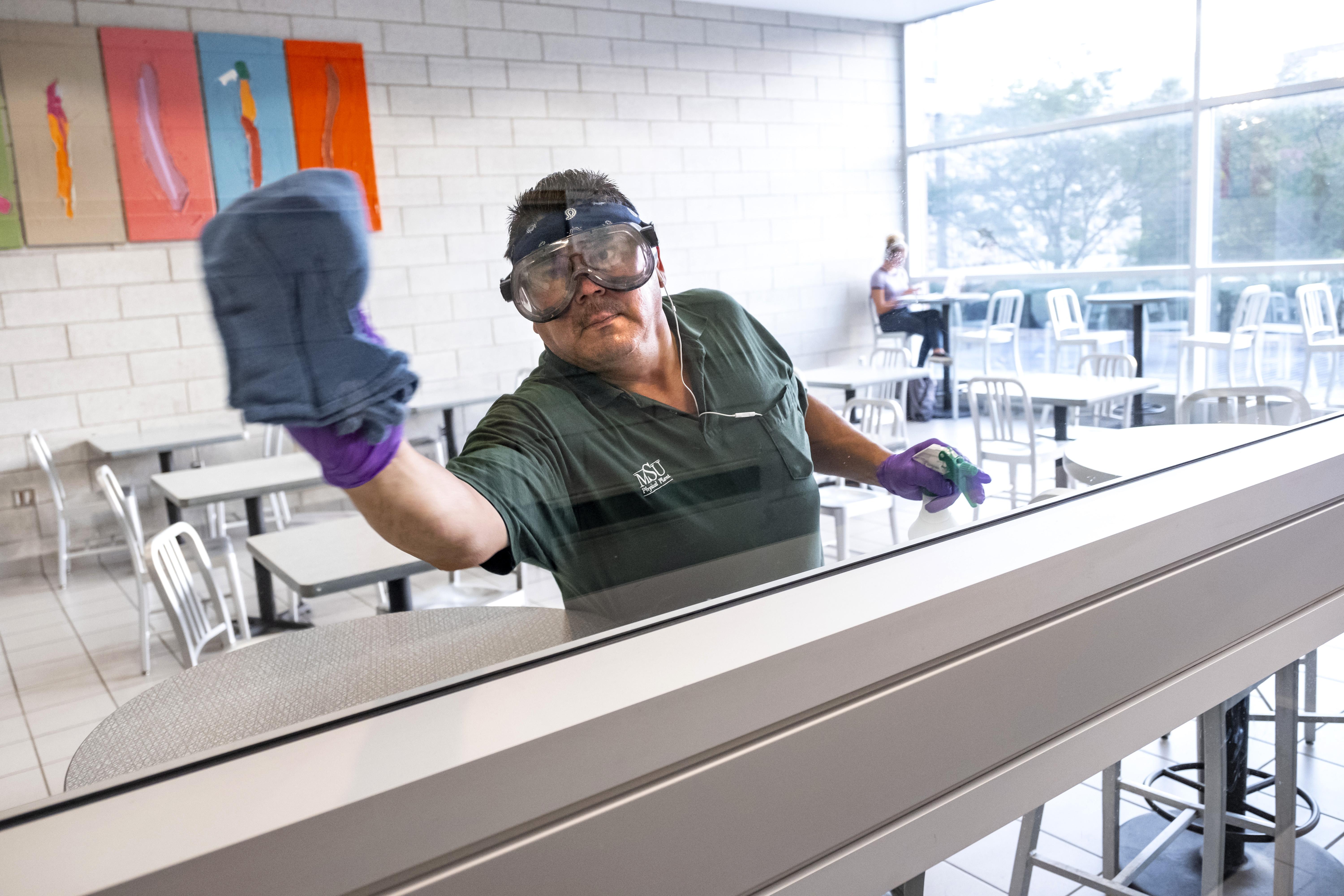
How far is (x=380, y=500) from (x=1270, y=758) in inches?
75.4

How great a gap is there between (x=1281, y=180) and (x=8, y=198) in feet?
3.97

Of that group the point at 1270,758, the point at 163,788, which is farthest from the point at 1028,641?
the point at 1270,758

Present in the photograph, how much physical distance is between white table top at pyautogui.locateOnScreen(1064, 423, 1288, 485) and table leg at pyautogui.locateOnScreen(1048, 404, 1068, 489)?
11 mm

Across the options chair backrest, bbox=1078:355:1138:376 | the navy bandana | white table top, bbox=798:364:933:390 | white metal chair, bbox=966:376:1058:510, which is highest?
the navy bandana

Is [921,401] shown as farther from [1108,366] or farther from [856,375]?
[1108,366]

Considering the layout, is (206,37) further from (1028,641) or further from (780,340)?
(1028,641)

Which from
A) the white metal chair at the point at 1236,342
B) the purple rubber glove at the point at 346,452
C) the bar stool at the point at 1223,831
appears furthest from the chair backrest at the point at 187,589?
the bar stool at the point at 1223,831

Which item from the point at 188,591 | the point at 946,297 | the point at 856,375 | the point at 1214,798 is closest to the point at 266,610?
the point at 188,591

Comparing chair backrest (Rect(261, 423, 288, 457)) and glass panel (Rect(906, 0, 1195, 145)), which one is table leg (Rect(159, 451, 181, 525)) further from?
glass panel (Rect(906, 0, 1195, 145))

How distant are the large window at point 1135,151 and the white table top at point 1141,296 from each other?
10mm

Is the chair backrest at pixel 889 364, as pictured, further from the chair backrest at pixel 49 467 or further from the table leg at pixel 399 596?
the chair backrest at pixel 49 467

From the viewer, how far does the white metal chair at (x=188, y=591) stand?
487 millimetres

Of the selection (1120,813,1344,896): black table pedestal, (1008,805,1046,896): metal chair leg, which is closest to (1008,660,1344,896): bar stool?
(1120,813,1344,896): black table pedestal

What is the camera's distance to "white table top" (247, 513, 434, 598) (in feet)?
1.60
